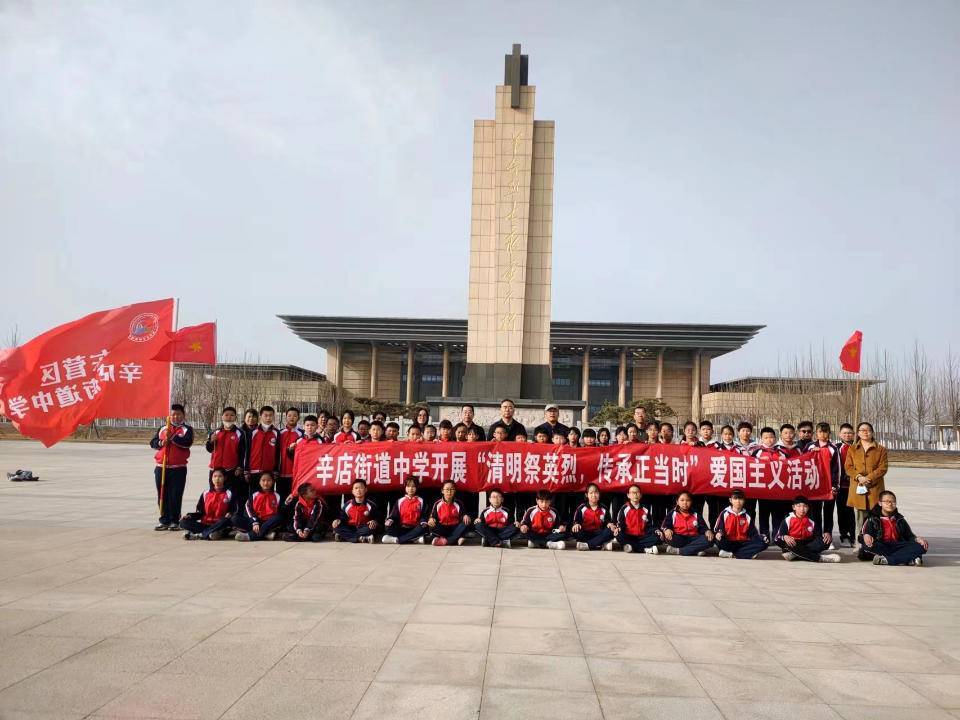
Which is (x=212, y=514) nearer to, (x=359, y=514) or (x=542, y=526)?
(x=359, y=514)

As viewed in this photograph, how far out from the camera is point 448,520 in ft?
25.9

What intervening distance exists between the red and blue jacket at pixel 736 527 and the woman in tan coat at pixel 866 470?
4.59 feet

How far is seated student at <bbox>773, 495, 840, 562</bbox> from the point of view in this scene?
7363mm

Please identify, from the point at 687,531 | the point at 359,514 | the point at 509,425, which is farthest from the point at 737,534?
the point at 359,514

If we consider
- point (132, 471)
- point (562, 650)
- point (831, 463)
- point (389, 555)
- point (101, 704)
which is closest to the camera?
point (101, 704)

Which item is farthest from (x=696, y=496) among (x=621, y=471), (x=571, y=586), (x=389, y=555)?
(x=389, y=555)

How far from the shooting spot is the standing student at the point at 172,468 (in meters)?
8.30

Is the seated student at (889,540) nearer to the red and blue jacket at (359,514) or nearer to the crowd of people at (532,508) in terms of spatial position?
the crowd of people at (532,508)

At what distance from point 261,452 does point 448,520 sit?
2452 mm

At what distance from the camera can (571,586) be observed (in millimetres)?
5859

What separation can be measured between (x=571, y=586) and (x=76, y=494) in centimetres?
989

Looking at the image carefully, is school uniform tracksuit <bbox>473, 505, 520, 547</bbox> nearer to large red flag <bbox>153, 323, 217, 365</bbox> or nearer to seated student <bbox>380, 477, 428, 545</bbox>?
seated student <bbox>380, 477, 428, 545</bbox>

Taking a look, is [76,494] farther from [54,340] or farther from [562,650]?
[562,650]

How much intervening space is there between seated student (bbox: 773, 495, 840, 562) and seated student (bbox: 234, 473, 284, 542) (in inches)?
219
